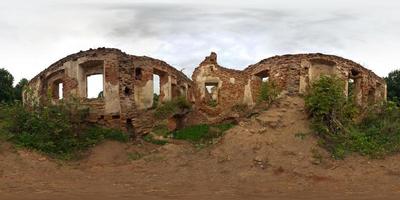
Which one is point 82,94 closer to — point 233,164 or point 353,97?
point 233,164

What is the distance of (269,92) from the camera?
21156 mm

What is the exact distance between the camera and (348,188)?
14703 millimetres

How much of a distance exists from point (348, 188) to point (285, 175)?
2.18 m

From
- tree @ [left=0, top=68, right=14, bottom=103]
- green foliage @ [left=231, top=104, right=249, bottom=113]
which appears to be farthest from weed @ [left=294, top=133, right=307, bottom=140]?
tree @ [left=0, top=68, right=14, bottom=103]

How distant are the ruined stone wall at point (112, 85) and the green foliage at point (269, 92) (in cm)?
479

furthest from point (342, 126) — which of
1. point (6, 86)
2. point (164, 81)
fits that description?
point (6, 86)

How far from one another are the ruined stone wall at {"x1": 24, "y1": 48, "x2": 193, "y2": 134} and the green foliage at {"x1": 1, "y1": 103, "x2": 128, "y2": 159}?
657mm

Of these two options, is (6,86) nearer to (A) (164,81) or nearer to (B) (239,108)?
(A) (164,81)

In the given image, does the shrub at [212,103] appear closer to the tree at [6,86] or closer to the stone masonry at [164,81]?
the stone masonry at [164,81]

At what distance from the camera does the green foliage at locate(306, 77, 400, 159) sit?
17859 millimetres

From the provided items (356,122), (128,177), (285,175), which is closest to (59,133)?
(128,177)

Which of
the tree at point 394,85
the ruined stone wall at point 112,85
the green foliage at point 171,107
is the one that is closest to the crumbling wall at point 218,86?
the green foliage at point 171,107

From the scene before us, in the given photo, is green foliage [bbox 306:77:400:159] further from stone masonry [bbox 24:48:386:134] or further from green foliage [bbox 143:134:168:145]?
green foliage [bbox 143:134:168:145]

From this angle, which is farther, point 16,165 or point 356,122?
point 356,122
